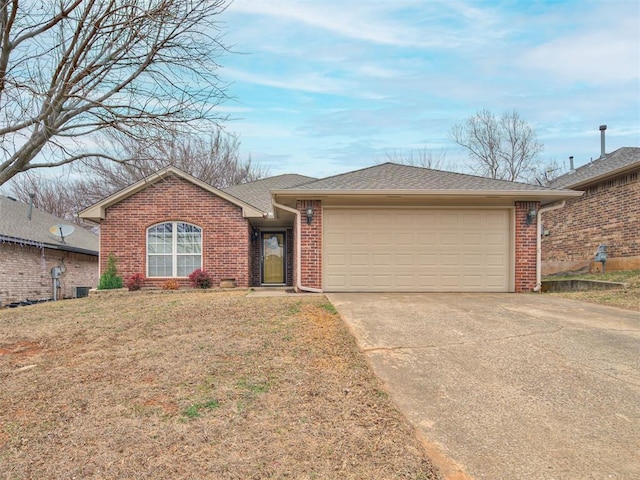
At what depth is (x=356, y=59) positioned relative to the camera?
36.1 ft

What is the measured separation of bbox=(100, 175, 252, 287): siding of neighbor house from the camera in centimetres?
1239

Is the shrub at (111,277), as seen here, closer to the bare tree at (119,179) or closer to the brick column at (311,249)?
the brick column at (311,249)

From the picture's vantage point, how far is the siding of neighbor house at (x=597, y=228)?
11891 millimetres

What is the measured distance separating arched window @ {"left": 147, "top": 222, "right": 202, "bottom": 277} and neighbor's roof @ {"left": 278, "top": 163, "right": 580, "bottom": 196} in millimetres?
4514

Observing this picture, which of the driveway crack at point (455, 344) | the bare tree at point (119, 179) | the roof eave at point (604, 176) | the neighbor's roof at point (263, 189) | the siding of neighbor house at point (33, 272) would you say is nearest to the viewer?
the driveway crack at point (455, 344)

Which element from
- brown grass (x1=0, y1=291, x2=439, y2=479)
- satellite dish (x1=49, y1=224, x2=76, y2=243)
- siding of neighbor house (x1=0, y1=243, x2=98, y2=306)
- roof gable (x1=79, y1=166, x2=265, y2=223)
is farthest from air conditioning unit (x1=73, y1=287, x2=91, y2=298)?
brown grass (x1=0, y1=291, x2=439, y2=479)

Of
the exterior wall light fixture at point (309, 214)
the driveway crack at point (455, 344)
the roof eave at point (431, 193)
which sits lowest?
the driveway crack at point (455, 344)

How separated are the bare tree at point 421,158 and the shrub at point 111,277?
22344 millimetres

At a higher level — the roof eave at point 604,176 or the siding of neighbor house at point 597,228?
the roof eave at point 604,176

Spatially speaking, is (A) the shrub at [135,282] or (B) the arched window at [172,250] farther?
(B) the arched window at [172,250]

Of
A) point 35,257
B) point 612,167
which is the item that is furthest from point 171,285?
point 612,167

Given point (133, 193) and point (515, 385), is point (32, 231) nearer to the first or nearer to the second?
point (133, 193)

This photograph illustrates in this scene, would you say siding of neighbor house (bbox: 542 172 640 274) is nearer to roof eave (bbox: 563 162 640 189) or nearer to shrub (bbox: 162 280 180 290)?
roof eave (bbox: 563 162 640 189)

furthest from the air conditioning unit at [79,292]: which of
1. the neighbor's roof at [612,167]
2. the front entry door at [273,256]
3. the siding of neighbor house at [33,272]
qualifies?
the neighbor's roof at [612,167]
